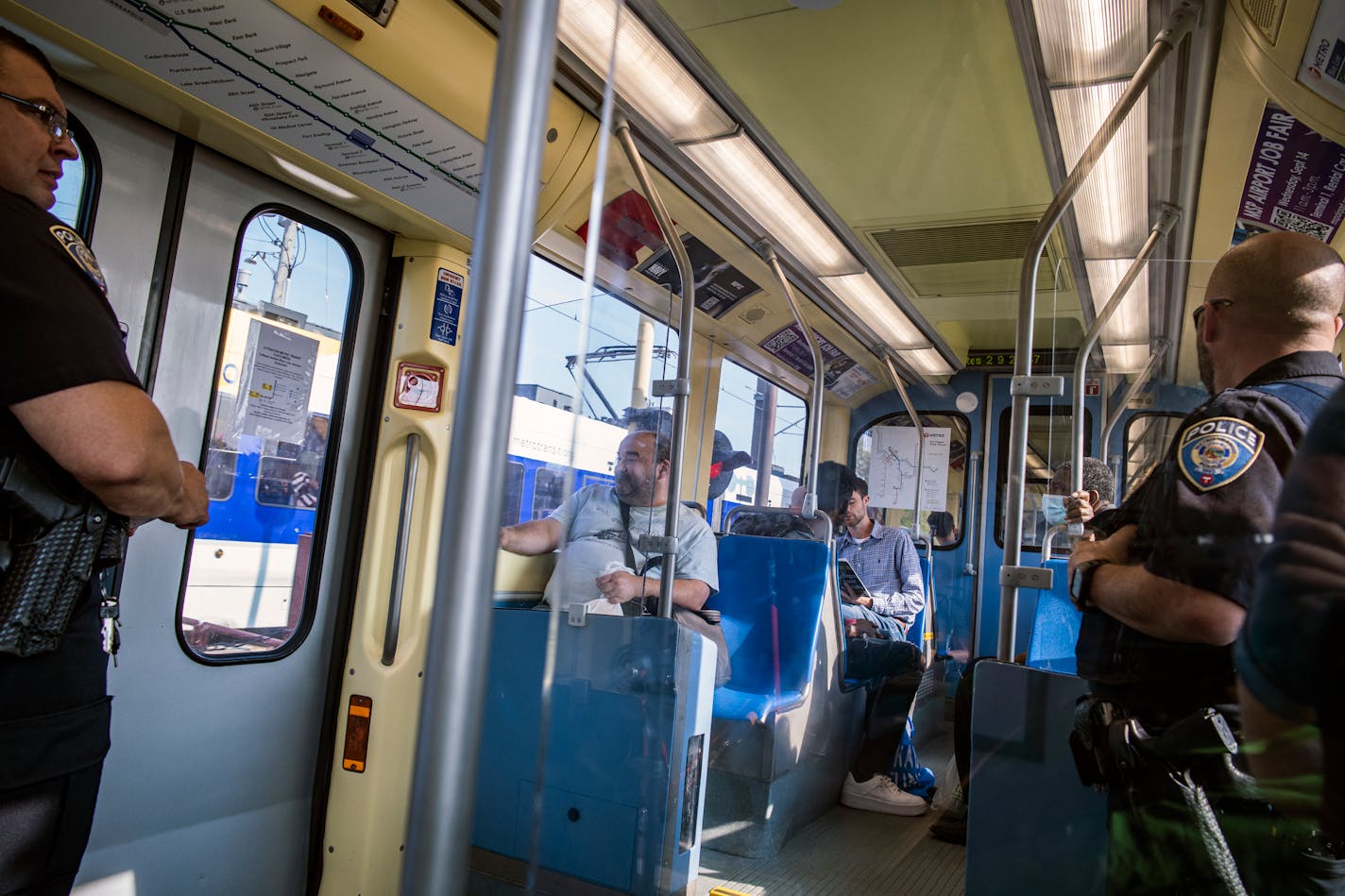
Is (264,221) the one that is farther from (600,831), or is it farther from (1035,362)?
(1035,362)

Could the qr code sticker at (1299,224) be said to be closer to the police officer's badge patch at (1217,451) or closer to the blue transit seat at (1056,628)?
the police officer's badge patch at (1217,451)

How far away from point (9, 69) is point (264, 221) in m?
1.18

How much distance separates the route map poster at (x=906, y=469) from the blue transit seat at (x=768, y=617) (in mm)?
418

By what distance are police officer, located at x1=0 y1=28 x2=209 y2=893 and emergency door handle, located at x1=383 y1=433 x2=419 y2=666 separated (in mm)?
1348

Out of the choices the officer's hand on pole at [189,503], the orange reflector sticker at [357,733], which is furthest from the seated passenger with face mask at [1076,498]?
the orange reflector sticker at [357,733]

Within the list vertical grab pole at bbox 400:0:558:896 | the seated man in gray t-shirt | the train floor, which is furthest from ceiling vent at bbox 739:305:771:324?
vertical grab pole at bbox 400:0:558:896

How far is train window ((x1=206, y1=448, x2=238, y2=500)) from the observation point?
2465 millimetres

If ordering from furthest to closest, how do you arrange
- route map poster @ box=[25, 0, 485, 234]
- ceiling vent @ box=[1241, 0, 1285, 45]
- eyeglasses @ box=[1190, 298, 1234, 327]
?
route map poster @ box=[25, 0, 485, 234]
ceiling vent @ box=[1241, 0, 1285, 45]
eyeglasses @ box=[1190, 298, 1234, 327]

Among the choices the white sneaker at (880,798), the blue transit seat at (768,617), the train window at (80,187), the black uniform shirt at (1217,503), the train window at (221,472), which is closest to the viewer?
the black uniform shirt at (1217,503)

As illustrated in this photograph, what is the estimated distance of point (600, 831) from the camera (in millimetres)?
1580

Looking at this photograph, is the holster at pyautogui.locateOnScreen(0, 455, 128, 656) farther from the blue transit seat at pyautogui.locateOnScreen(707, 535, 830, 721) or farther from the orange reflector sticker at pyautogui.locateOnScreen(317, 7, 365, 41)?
the blue transit seat at pyautogui.locateOnScreen(707, 535, 830, 721)

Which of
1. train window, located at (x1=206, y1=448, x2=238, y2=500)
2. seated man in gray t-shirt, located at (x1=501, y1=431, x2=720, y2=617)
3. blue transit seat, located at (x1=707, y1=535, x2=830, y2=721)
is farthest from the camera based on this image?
blue transit seat, located at (x1=707, y1=535, x2=830, y2=721)

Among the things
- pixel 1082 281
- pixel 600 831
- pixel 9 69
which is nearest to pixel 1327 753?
pixel 600 831

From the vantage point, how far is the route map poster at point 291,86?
1.81 meters
